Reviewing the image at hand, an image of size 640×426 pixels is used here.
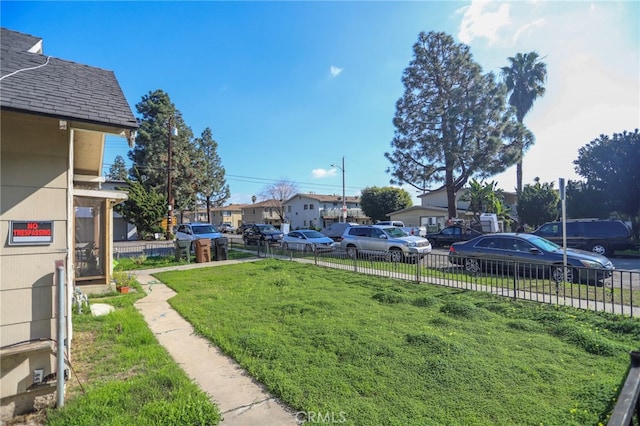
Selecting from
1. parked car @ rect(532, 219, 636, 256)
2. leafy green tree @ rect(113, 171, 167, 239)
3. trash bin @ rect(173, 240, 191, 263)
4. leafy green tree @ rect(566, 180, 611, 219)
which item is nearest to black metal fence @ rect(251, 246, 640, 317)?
trash bin @ rect(173, 240, 191, 263)

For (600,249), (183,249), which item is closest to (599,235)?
(600,249)

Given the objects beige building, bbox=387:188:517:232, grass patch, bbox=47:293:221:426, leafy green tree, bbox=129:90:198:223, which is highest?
leafy green tree, bbox=129:90:198:223

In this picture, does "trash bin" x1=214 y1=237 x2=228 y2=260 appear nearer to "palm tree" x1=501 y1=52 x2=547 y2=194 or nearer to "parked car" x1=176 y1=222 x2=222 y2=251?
"parked car" x1=176 y1=222 x2=222 y2=251

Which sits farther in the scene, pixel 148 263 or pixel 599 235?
pixel 599 235

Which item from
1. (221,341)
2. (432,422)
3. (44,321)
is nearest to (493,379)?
(432,422)

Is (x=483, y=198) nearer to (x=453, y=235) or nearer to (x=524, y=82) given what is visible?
(x=453, y=235)

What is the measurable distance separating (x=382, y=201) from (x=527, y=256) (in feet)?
111

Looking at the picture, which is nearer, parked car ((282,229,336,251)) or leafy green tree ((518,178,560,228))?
parked car ((282,229,336,251))

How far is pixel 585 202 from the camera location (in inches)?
928

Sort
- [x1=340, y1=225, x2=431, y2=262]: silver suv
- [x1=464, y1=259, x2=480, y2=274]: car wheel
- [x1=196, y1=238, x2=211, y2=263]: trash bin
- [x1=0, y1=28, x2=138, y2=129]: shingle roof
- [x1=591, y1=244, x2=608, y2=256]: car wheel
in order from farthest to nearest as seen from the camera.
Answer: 1. [x1=591, y1=244, x2=608, y2=256]: car wheel
2. [x1=196, y1=238, x2=211, y2=263]: trash bin
3. [x1=340, y1=225, x2=431, y2=262]: silver suv
4. [x1=464, y1=259, x2=480, y2=274]: car wheel
5. [x1=0, y1=28, x2=138, y2=129]: shingle roof

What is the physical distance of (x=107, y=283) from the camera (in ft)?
29.1

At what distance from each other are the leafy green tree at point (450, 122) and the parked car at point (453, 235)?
8.27 m

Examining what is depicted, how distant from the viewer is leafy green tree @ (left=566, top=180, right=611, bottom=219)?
22683mm

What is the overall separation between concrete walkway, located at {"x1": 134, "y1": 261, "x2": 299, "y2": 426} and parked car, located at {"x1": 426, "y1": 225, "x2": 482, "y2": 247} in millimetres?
18221
